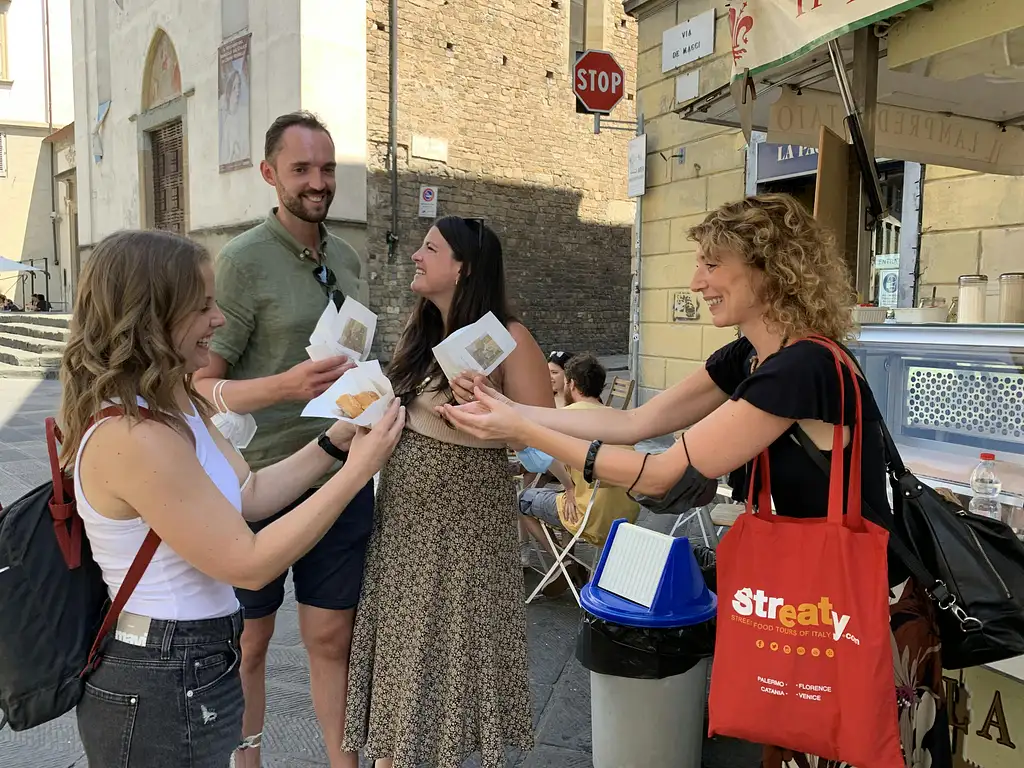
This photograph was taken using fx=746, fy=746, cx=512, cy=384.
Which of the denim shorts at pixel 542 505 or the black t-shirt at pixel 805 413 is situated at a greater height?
the black t-shirt at pixel 805 413

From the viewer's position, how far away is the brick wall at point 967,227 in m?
4.58

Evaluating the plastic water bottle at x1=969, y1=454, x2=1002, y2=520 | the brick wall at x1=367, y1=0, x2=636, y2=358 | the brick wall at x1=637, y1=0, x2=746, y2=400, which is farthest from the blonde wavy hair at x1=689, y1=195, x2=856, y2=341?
the brick wall at x1=367, y1=0, x2=636, y2=358

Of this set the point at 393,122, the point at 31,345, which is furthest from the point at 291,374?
the point at 31,345

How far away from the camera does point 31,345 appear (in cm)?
1477

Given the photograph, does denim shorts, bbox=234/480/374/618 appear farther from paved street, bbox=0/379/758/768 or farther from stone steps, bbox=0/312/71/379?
stone steps, bbox=0/312/71/379

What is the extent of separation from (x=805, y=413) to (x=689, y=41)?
21.4 feet

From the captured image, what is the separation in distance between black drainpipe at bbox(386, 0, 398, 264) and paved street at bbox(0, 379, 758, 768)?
9.08 metres

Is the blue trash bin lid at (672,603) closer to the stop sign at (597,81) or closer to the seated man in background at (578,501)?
the seated man in background at (578,501)

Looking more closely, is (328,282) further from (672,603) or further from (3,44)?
(3,44)

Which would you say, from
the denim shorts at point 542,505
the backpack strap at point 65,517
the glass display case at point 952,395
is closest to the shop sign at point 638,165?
the denim shorts at point 542,505

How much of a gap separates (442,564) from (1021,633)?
1.43 metres

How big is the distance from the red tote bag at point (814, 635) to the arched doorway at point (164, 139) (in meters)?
15.0

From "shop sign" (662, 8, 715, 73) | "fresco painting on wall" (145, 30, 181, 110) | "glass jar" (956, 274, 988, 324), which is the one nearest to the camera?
"glass jar" (956, 274, 988, 324)

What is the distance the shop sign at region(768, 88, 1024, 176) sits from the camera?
3.63 m
